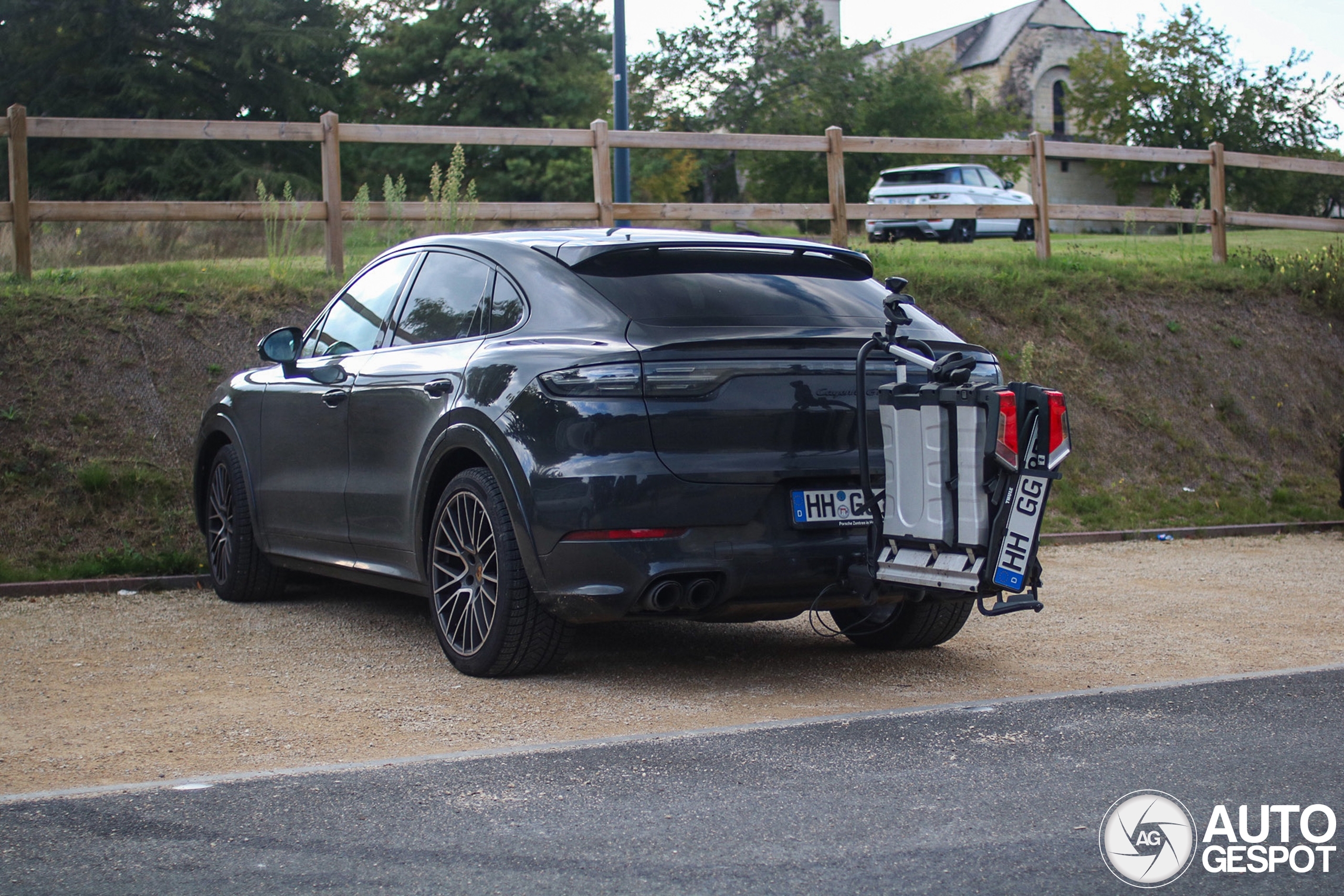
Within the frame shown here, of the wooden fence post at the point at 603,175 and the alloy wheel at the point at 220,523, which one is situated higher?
the wooden fence post at the point at 603,175

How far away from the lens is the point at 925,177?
29.2m

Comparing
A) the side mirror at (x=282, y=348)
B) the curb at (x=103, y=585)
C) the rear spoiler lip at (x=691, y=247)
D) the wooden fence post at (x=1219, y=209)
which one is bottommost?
the curb at (x=103, y=585)

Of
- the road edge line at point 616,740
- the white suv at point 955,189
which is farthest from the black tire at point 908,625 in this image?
the white suv at point 955,189

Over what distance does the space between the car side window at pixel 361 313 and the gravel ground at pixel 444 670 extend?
4.29 ft

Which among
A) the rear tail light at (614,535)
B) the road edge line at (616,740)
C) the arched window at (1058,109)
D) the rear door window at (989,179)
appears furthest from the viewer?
the arched window at (1058,109)

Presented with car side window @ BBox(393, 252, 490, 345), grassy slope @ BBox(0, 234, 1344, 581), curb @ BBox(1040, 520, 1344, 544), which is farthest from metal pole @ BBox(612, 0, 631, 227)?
car side window @ BBox(393, 252, 490, 345)

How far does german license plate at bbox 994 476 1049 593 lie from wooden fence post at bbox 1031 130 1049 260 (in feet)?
34.6

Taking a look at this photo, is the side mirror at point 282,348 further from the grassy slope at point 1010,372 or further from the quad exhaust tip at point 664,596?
the quad exhaust tip at point 664,596

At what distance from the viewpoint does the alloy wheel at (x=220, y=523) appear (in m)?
7.45

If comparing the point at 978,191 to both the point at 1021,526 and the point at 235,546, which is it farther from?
the point at 1021,526

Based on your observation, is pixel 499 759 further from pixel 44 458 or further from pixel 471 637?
pixel 44 458

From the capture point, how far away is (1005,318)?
1315cm

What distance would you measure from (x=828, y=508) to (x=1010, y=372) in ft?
25.1

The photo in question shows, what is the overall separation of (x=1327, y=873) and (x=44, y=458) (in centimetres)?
755
